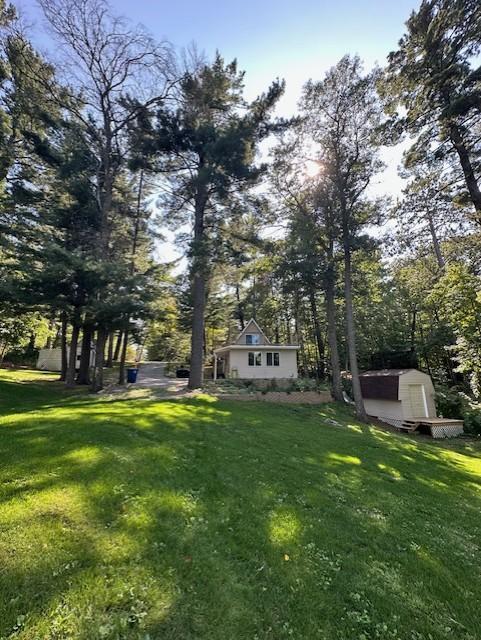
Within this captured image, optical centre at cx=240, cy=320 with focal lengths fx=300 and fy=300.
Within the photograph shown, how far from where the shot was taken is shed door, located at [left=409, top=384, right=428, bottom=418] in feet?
49.5

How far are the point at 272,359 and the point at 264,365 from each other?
714 millimetres

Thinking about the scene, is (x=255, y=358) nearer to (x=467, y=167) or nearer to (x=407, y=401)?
(x=407, y=401)

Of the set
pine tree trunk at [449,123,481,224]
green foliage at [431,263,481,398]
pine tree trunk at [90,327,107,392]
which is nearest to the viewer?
pine tree trunk at [449,123,481,224]

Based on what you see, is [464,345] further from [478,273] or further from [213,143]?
[213,143]

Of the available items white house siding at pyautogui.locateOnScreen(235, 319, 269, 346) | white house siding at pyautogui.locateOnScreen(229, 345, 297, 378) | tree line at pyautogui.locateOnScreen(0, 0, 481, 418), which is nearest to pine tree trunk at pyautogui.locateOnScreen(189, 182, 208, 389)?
tree line at pyautogui.locateOnScreen(0, 0, 481, 418)

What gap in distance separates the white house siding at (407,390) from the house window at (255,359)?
9.03 m

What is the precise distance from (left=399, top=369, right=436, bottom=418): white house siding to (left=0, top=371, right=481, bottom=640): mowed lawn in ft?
31.5

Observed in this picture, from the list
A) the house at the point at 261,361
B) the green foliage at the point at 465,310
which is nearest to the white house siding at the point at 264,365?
the house at the point at 261,361

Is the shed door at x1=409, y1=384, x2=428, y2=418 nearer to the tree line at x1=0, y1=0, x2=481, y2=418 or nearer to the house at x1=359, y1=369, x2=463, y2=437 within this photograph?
the house at x1=359, y1=369, x2=463, y2=437

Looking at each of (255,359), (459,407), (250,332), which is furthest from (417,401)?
(250,332)

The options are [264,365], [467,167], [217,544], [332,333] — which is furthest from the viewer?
[264,365]

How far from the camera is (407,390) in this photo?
1505cm

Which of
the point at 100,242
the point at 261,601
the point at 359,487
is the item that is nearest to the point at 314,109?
the point at 100,242

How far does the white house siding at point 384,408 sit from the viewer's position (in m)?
15.0
